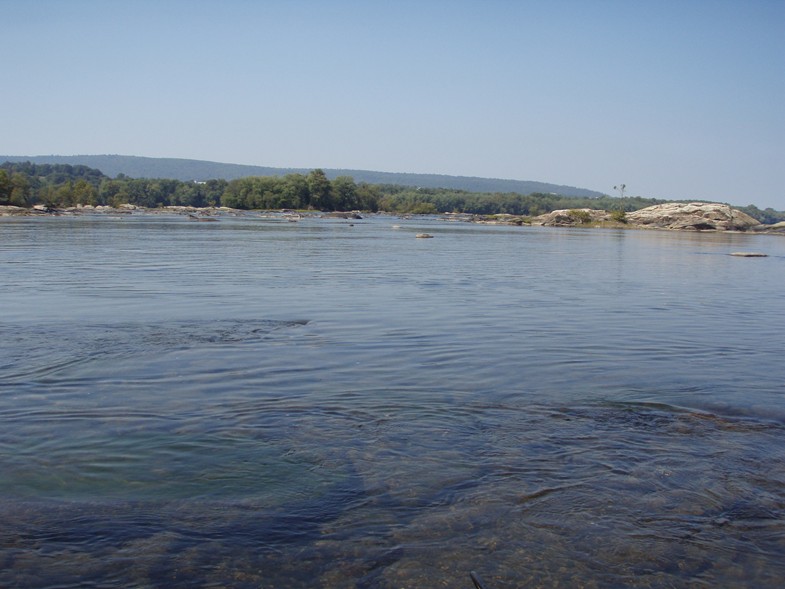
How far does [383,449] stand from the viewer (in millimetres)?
8875

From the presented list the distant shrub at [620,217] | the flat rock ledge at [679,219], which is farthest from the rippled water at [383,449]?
the distant shrub at [620,217]

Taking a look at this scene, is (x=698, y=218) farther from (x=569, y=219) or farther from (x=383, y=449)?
(x=383, y=449)

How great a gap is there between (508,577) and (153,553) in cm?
309

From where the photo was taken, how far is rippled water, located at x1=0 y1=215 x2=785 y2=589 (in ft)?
20.8

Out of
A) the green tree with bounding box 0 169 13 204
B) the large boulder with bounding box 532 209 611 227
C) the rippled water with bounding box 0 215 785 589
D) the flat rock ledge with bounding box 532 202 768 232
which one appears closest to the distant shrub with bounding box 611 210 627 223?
the flat rock ledge with bounding box 532 202 768 232

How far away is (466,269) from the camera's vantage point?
35156 millimetres

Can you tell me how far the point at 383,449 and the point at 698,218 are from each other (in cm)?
12476

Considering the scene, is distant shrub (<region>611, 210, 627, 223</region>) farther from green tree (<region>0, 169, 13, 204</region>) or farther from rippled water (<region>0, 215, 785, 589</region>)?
rippled water (<region>0, 215, 785, 589</region>)

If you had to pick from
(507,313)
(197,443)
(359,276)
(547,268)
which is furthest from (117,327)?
(547,268)

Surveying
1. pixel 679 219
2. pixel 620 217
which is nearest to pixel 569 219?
pixel 620 217

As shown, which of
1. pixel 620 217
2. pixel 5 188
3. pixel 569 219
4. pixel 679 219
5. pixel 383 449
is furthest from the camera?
pixel 5 188

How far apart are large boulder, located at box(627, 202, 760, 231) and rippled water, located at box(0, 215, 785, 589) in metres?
111

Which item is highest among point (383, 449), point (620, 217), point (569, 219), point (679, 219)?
point (620, 217)

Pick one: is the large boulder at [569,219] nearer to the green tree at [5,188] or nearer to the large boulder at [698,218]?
the large boulder at [698,218]
